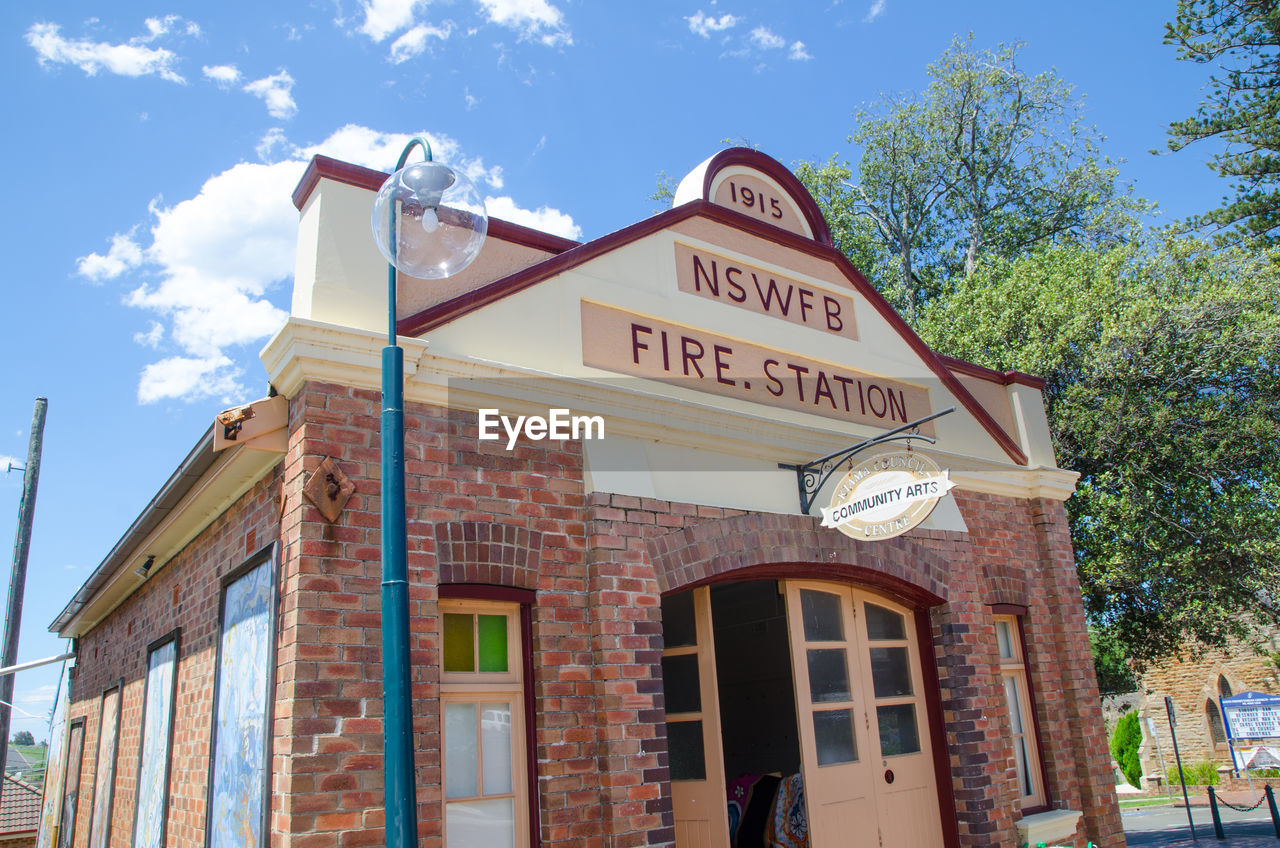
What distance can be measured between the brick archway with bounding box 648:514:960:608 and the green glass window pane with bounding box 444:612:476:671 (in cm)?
133

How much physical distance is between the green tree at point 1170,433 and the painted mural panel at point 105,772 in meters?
12.7

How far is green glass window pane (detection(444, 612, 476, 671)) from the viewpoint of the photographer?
212 inches

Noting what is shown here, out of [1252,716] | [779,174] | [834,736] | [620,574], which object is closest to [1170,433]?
[1252,716]

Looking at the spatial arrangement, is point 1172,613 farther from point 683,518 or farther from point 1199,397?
point 683,518

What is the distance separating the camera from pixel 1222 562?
510 inches

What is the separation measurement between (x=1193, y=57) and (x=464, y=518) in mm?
15807

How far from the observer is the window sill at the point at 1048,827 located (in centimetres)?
766

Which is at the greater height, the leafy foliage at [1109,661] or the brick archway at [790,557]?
the brick archway at [790,557]

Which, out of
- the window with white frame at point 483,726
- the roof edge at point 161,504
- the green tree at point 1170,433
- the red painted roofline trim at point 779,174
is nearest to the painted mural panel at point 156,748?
the roof edge at point 161,504

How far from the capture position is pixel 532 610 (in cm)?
564

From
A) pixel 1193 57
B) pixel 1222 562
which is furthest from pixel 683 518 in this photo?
pixel 1193 57

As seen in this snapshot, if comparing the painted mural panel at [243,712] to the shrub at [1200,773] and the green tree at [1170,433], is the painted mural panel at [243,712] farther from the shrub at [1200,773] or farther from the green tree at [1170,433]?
the shrub at [1200,773]

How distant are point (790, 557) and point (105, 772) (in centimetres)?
775

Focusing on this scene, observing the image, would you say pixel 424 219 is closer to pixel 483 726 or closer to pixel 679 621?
pixel 483 726
